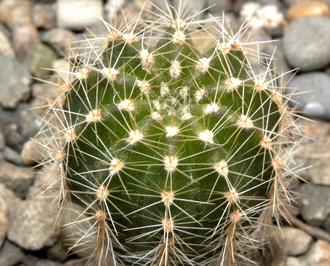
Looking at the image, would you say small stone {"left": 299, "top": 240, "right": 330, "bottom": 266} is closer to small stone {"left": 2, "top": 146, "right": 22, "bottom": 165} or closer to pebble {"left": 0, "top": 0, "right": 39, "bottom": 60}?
small stone {"left": 2, "top": 146, "right": 22, "bottom": 165}

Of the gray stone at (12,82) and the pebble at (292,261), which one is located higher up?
the gray stone at (12,82)

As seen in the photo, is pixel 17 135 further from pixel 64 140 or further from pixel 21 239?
pixel 64 140

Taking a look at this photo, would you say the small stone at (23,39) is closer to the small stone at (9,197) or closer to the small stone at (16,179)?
the small stone at (16,179)

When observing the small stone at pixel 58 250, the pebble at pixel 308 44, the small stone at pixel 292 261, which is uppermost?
the pebble at pixel 308 44

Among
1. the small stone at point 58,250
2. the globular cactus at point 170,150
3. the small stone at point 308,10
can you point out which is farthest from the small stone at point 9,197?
the small stone at point 308,10

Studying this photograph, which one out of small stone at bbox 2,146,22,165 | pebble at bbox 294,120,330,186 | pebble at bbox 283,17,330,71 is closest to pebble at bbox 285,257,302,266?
pebble at bbox 294,120,330,186

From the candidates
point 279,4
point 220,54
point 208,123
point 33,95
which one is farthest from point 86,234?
point 279,4

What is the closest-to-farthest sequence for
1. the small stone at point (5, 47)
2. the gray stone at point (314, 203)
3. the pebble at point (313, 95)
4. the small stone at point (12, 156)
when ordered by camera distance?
the gray stone at point (314, 203) → the small stone at point (12, 156) → the pebble at point (313, 95) → the small stone at point (5, 47)
